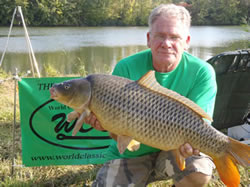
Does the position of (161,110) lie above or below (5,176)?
above

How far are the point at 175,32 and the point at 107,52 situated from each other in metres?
10.6

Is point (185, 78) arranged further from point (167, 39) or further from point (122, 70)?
point (122, 70)

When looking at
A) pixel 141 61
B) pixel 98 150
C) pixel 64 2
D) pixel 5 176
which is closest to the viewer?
pixel 141 61

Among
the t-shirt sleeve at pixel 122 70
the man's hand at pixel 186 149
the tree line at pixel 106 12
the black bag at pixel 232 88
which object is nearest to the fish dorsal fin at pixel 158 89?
the man's hand at pixel 186 149

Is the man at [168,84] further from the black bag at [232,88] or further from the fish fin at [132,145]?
the black bag at [232,88]

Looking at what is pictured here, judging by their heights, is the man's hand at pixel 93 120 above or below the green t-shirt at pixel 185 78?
below

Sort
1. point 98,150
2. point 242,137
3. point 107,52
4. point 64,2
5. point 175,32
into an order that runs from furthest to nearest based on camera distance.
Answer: point 64,2 < point 107,52 < point 242,137 < point 98,150 < point 175,32

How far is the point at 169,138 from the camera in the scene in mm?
1300

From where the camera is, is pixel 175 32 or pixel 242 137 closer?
pixel 175 32

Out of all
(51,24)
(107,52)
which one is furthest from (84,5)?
(107,52)

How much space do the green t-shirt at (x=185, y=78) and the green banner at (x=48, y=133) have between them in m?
0.61

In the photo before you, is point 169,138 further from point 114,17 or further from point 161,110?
point 114,17

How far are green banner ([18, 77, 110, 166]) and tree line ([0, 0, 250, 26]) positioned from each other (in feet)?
71.9

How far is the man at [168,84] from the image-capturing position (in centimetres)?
161
